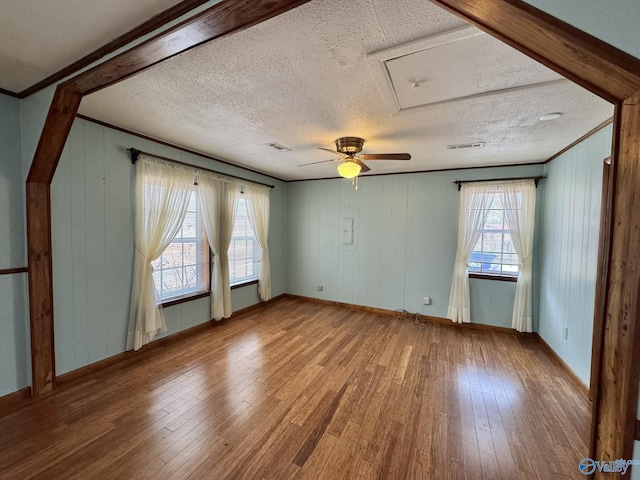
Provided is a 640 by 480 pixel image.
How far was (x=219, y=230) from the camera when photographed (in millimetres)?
3867

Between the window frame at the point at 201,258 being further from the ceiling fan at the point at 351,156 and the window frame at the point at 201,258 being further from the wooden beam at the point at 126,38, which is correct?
the ceiling fan at the point at 351,156

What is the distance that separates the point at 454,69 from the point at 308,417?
2656 mm

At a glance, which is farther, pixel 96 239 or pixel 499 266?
pixel 499 266

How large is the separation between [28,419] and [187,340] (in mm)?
1515

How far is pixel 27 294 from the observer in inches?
85.6

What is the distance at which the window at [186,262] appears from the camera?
3.27m

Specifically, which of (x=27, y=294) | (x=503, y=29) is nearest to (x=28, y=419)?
(x=27, y=294)

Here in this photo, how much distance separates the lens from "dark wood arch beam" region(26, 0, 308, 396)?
105 cm

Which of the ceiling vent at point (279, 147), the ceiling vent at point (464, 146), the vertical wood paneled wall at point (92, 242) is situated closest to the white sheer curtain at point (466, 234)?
the ceiling vent at point (464, 146)

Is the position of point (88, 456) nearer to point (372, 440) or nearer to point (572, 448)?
point (372, 440)

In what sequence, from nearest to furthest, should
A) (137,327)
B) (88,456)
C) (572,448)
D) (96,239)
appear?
(88,456) < (572,448) < (96,239) < (137,327)

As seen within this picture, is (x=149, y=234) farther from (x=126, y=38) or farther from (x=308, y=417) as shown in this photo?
(x=308, y=417)

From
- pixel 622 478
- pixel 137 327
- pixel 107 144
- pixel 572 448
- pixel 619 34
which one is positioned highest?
pixel 107 144

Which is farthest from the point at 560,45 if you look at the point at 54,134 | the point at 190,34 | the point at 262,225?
the point at 262,225
